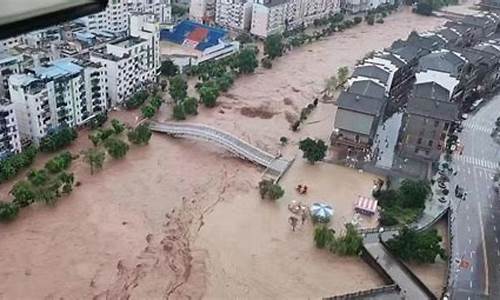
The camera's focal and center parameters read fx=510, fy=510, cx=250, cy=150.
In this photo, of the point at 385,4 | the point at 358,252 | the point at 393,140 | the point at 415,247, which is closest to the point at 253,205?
the point at 358,252

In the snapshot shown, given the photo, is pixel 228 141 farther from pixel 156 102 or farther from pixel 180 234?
pixel 180 234

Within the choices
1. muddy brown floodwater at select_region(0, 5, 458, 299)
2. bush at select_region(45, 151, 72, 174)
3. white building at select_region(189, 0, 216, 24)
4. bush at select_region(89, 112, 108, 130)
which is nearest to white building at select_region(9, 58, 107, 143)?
bush at select_region(89, 112, 108, 130)

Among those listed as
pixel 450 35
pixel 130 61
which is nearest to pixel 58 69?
pixel 130 61

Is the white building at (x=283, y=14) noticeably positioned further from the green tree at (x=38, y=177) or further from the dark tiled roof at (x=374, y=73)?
the green tree at (x=38, y=177)

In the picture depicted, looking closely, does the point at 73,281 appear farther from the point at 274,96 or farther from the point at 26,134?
the point at 274,96

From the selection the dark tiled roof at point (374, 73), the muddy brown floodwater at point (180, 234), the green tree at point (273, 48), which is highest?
the dark tiled roof at point (374, 73)

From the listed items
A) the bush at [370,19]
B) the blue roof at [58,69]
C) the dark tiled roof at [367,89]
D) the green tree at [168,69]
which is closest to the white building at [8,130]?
the blue roof at [58,69]

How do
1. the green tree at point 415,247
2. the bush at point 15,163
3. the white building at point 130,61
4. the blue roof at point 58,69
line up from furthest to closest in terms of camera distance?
the white building at point 130,61 < the blue roof at point 58,69 < the bush at point 15,163 < the green tree at point 415,247
